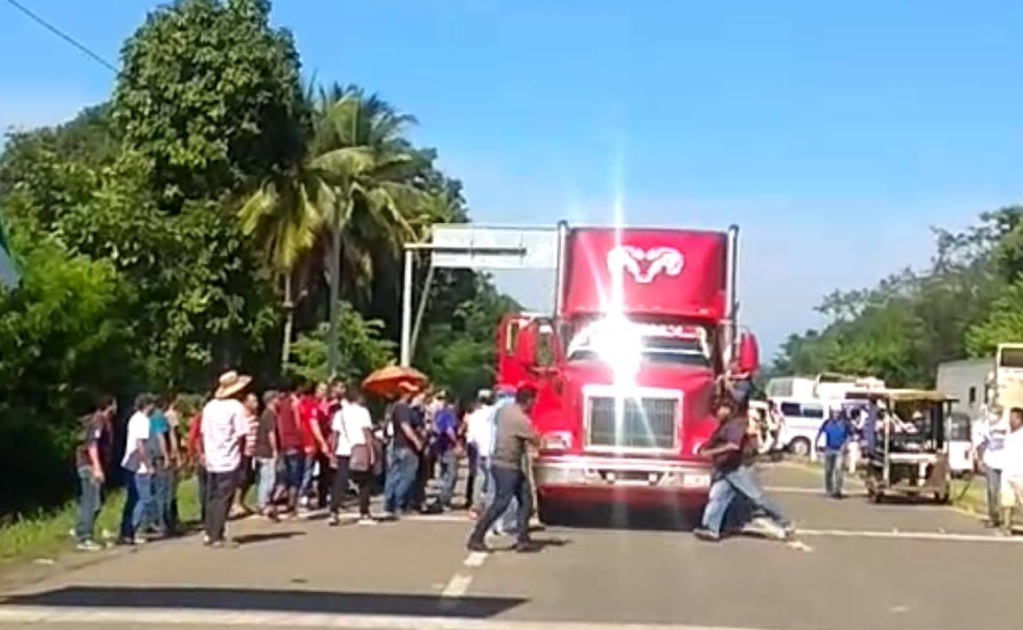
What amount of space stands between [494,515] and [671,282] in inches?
252

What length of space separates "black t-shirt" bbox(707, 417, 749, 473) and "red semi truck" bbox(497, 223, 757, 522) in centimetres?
111

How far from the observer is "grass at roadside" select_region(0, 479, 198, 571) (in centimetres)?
2092

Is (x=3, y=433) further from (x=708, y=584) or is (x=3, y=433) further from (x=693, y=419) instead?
(x=708, y=584)

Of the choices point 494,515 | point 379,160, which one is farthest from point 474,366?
point 494,515

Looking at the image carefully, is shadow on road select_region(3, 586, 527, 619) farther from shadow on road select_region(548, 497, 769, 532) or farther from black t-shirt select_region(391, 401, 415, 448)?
black t-shirt select_region(391, 401, 415, 448)

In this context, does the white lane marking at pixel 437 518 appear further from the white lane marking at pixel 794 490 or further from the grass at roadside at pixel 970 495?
the white lane marking at pixel 794 490

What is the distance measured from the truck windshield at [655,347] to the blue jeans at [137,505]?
21.5 ft

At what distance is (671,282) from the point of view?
2708 centimetres

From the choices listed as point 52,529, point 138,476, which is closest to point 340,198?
point 52,529

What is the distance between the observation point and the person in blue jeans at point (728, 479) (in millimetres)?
24109

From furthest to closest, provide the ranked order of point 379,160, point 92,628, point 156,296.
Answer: point 379,160 < point 156,296 < point 92,628

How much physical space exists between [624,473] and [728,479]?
1669 millimetres

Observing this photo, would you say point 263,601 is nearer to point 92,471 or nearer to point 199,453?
point 92,471

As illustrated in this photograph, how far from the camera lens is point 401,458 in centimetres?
2752
